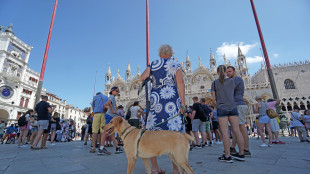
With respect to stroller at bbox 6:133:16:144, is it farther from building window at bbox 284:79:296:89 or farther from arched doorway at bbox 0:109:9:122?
building window at bbox 284:79:296:89

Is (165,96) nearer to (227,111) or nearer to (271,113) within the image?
(227,111)

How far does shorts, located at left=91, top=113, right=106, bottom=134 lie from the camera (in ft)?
13.7

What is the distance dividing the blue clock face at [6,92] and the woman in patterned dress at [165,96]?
112ft

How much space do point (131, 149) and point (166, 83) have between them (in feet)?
3.28

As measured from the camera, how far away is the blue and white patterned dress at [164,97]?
1.96 meters

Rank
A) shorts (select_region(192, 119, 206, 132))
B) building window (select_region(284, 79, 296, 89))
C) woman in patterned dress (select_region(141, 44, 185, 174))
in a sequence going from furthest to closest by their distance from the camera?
1. building window (select_region(284, 79, 296, 89))
2. shorts (select_region(192, 119, 206, 132))
3. woman in patterned dress (select_region(141, 44, 185, 174))

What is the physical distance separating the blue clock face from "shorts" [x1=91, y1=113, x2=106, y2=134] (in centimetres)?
3150

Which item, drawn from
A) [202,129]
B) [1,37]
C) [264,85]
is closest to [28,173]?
[202,129]

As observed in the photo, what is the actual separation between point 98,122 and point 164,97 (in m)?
3.02

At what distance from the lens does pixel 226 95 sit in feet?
9.32

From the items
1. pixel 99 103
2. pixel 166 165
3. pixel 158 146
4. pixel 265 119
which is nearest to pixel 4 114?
pixel 99 103

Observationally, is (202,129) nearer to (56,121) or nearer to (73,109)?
(56,121)

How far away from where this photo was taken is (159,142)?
1.61 meters

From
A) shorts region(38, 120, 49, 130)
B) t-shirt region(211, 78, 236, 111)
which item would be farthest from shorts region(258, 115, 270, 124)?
shorts region(38, 120, 49, 130)
